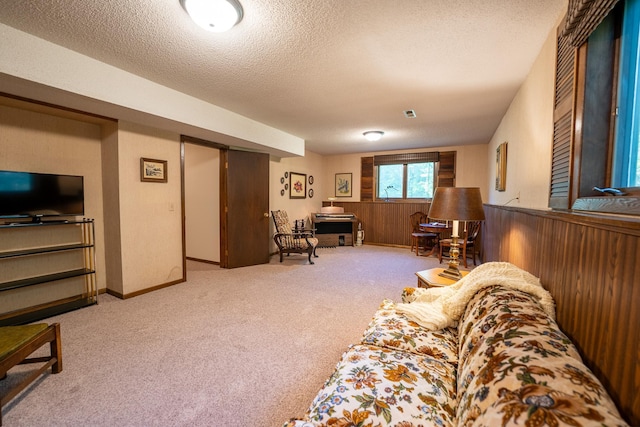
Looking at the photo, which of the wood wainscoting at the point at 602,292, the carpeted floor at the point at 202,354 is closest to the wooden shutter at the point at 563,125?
the wood wainscoting at the point at 602,292

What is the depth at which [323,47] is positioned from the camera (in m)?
2.07

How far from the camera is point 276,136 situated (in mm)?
4434

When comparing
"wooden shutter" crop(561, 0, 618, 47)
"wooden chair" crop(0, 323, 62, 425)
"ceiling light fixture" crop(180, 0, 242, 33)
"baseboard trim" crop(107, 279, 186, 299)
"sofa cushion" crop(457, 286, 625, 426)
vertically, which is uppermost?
"ceiling light fixture" crop(180, 0, 242, 33)

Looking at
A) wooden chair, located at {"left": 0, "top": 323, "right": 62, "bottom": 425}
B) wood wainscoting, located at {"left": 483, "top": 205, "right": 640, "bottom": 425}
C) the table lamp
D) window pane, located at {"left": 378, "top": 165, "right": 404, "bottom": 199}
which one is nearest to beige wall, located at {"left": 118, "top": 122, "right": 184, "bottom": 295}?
wooden chair, located at {"left": 0, "top": 323, "right": 62, "bottom": 425}

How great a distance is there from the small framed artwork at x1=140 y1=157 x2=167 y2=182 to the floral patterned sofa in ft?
10.6

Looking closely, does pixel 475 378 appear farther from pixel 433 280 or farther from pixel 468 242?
pixel 468 242

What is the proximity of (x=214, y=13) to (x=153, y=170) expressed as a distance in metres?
2.39

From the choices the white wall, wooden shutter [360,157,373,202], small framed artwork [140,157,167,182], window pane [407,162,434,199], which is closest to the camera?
small framed artwork [140,157,167,182]

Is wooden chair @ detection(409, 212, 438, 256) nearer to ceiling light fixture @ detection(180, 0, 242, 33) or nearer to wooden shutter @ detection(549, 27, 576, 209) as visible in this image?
wooden shutter @ detection(549, 27, 576, 209)

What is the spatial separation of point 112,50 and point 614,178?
336cm

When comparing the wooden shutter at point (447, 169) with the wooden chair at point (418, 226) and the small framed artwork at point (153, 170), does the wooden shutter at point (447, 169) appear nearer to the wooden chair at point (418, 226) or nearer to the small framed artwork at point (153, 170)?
the wooden chair at point (418, 226)

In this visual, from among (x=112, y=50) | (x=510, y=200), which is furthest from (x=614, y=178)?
(x=112, y=50)

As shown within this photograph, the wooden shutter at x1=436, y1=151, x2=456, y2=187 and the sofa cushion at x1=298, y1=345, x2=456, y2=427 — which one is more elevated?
the wooden shutter at x1=436, y1=151, x2=456, y2=187

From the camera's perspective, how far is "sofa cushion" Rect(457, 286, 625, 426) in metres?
0.54
